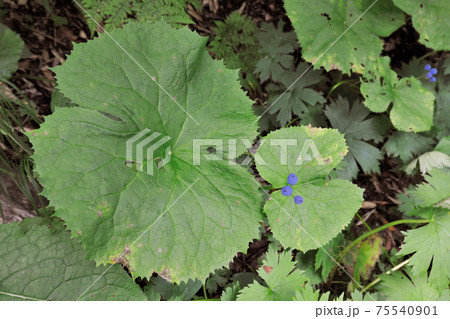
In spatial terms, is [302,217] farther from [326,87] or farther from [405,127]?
[326,87]

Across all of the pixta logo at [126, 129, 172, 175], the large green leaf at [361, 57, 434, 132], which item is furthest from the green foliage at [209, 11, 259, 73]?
the pixta logo at [126, 129, 172, 175]

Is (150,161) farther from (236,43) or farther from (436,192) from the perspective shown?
(436,192)

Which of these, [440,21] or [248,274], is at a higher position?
[440,21]

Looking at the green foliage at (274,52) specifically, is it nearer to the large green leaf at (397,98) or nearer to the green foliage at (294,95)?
the green foliage at (294,95)

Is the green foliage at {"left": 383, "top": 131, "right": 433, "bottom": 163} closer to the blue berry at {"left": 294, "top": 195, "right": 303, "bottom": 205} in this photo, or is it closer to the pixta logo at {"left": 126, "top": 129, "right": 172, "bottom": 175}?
the blue berry at {"left": 294, "top": 195, "right": 303, "bottom": 205}

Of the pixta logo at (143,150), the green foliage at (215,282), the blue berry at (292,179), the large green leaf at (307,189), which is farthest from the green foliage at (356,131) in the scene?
the pixta logo at (143,150)

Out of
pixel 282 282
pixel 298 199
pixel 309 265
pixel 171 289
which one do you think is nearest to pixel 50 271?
pixel 171 289

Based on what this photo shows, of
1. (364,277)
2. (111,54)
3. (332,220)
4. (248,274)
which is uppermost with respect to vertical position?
(111,54)

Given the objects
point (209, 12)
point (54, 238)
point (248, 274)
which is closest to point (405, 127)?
point (248, 274)
